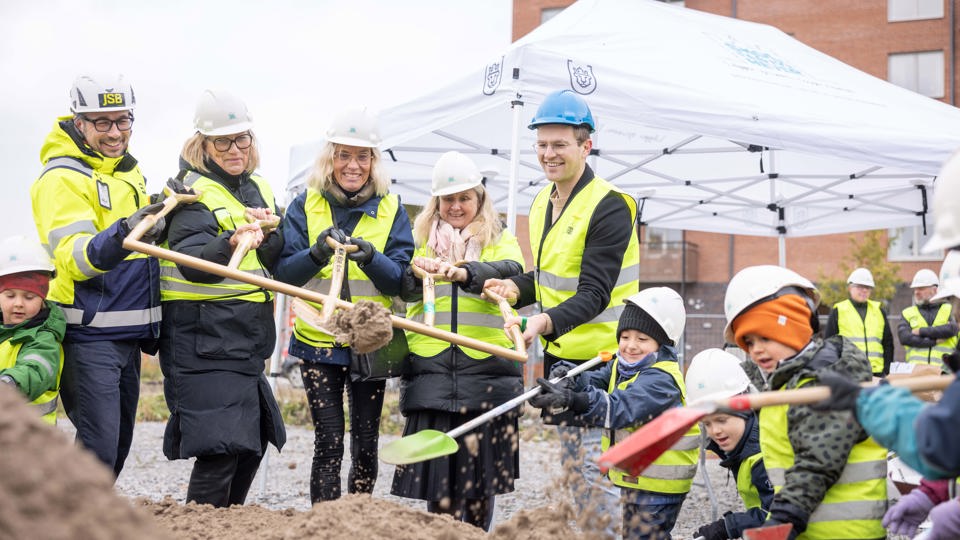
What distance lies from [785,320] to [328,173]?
2269mm

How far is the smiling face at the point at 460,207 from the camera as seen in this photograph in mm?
4320

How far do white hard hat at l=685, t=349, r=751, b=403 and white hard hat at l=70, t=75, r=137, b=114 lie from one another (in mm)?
2933

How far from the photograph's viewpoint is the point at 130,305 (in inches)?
154

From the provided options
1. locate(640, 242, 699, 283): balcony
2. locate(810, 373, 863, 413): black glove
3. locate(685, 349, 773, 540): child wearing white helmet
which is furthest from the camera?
locate(640, 242, 699, 283): balcony

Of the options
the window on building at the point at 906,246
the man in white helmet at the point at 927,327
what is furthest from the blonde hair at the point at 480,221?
the window on building at the point at 906,246

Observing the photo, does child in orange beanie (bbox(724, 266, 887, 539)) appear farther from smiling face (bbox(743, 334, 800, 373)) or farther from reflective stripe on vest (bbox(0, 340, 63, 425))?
reflective stripe on vest (bbox(0, 340, 63, 425))

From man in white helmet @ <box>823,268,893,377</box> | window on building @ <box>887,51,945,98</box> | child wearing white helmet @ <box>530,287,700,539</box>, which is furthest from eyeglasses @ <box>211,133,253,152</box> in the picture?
window on building @ <box>887,51,945,98</box>

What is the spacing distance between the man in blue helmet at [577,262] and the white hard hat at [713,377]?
15.8 inches

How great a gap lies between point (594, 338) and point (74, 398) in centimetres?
238

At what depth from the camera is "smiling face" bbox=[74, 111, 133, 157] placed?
3.96m

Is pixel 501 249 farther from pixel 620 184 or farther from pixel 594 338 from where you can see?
pixel 620 184

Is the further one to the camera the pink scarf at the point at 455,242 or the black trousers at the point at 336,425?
the pink scarf at the point at 455,242

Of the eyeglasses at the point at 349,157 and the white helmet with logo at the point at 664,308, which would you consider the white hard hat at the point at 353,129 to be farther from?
the white helmet with logo at the point at 664,308

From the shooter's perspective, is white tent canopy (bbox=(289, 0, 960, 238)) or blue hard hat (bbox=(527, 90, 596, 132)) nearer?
blue hard hat (bbox=(527, 90, 596, 132))
